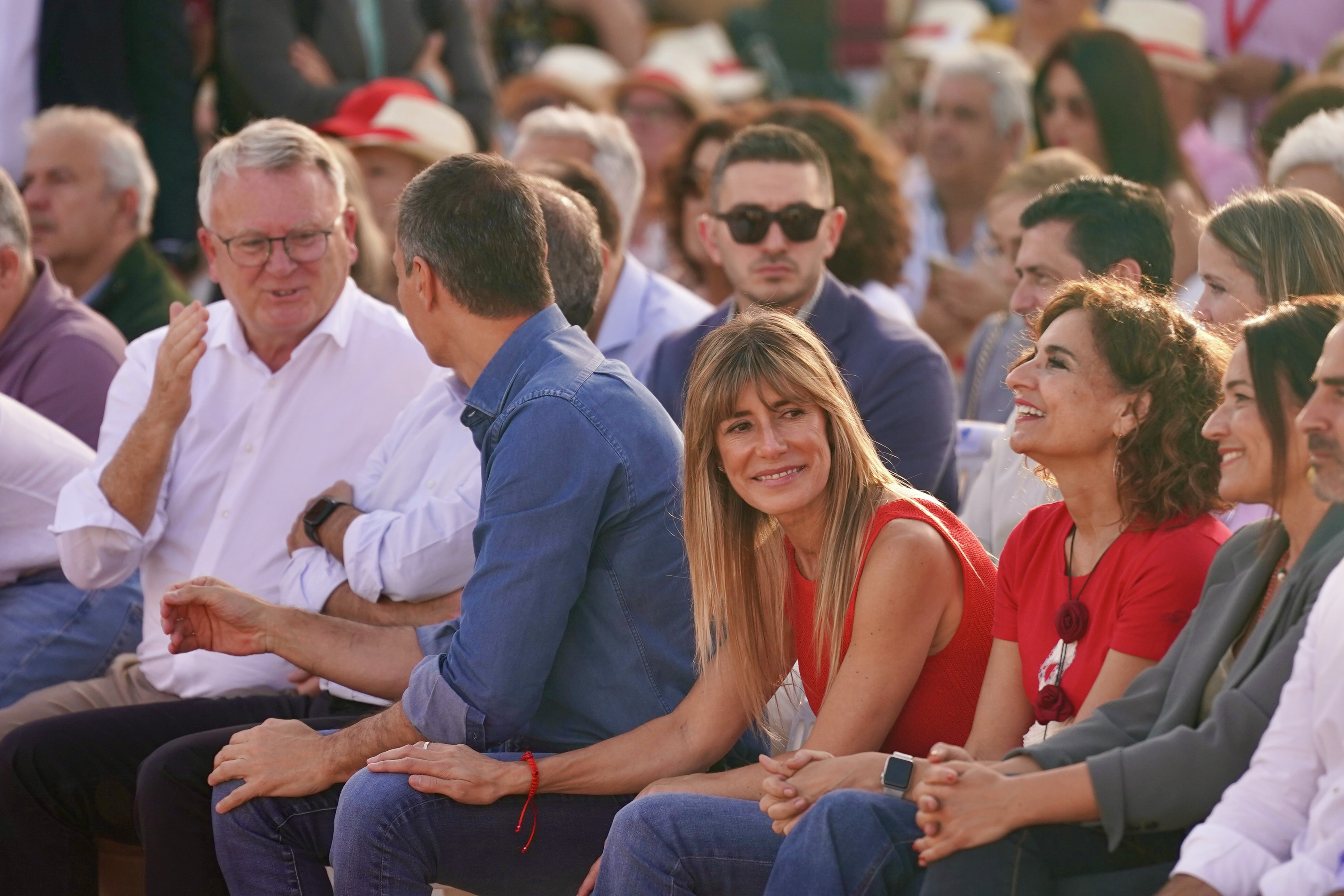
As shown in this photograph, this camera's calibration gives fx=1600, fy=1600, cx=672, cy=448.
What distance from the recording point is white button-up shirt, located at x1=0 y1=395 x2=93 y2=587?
4.24m

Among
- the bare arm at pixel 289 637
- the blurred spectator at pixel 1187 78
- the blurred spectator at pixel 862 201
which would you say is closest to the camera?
the bare arm at pixel 289 637

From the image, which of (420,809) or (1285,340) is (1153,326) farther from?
(420,809)

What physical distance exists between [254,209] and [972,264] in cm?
338

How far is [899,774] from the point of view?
2.74m

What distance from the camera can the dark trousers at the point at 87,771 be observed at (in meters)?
3.75

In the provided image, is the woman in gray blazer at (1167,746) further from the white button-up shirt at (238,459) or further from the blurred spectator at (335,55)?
the blurred spectator at (335,55)

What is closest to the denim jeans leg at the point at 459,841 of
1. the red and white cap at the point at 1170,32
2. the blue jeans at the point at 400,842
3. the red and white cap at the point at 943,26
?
the blue jeans at the point at 400,842

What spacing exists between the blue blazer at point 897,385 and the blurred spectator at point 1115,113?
5.70 feet

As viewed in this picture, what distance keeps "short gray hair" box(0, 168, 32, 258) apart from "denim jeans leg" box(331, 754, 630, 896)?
2.47 metres

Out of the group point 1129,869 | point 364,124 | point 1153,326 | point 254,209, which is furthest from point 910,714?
point 364,124

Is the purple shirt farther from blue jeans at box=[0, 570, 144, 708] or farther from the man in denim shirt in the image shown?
the man in denim shirt

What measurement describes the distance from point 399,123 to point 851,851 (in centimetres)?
457

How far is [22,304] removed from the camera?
4.82 meters

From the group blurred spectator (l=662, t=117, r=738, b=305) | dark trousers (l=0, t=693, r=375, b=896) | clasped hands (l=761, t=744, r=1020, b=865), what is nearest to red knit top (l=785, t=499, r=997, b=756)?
clasped hands (l=761, t=744, r=1020, b=865)
